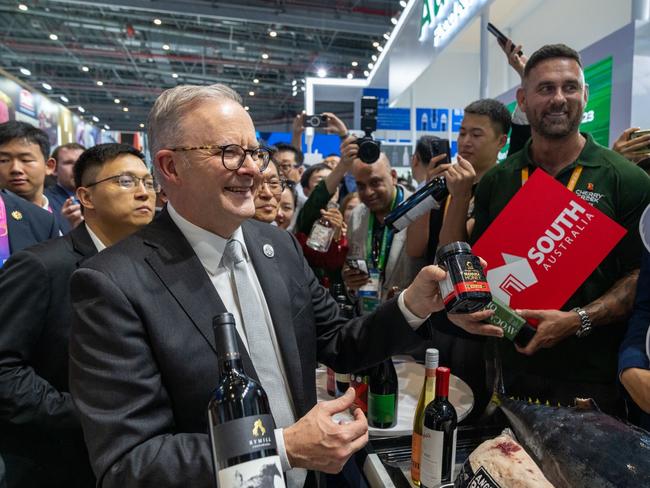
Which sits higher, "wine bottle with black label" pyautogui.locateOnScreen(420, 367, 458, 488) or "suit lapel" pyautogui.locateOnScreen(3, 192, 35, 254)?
"suit lapel" pyautogui.locateOnScreen(3, 192, 35, 254)

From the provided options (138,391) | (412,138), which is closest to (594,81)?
(138,391)

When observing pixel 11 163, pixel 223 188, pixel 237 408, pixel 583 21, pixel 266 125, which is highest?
pixel 266 125

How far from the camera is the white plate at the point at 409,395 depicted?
4.84ft

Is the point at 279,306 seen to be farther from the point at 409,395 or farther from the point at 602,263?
the point at 602,263

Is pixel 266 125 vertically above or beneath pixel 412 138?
above

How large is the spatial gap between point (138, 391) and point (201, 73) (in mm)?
15908

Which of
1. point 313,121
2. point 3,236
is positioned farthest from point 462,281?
point 313,121

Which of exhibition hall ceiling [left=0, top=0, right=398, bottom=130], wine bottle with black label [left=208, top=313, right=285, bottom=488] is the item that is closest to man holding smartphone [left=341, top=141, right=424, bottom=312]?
wine bottle with black label [left=208, top=313, right=285, bottom=488]

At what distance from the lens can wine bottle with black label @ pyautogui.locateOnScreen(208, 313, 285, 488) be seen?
64cm

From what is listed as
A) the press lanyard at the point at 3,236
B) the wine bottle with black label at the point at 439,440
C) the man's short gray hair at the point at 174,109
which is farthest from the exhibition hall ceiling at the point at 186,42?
the wine bottle with black label at the point at 439,440

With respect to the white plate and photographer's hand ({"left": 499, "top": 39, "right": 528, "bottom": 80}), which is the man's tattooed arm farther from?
photographer's hand ({"left": 499, "top": 39, "right": 528, "bottom": 80})

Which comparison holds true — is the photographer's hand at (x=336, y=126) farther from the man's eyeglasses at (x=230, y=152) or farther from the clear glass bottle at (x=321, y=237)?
the man's eyeglasses at (x=230, y=152)

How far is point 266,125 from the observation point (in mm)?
22594

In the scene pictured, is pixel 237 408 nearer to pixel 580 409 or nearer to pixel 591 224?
pixel 580 409
